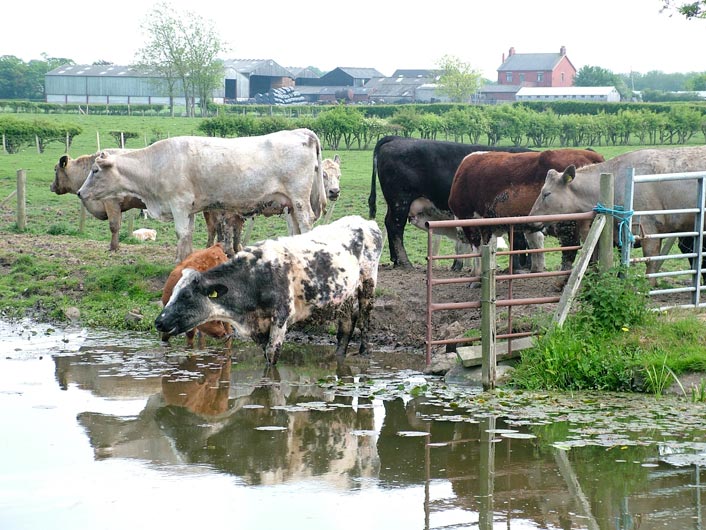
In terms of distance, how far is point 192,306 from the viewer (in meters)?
10.2

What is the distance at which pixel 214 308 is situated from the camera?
1020cm

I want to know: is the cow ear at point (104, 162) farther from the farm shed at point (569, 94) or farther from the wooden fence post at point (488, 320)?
the farm shed at point (569, 94)

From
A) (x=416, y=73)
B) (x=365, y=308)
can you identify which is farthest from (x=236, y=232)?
(x=416, y=73)

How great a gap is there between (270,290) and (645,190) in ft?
15.0

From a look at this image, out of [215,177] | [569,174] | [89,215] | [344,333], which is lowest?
[344,333]

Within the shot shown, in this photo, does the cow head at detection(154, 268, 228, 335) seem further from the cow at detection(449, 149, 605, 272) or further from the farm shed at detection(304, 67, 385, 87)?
the farm shed at detection(304, 67, 385, 87)

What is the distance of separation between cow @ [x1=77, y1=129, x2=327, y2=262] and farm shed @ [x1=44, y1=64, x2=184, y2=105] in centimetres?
8603

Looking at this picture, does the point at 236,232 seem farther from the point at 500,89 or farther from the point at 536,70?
the point at 536,70

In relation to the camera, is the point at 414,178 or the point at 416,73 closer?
the point at 414,178

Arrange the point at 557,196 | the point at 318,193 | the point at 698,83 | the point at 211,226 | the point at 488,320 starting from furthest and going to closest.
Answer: the point at 698,83
the point at 211,226
the point at 318,193
the point at 557,196
the point at 488,320

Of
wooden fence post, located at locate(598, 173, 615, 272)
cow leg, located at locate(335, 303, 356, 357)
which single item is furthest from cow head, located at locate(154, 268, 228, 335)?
wooden fence post, located at locate(598, 173, 615, 272)

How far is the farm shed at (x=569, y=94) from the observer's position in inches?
4341

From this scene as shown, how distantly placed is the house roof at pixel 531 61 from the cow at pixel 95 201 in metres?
110

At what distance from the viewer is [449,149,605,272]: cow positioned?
516 inches
